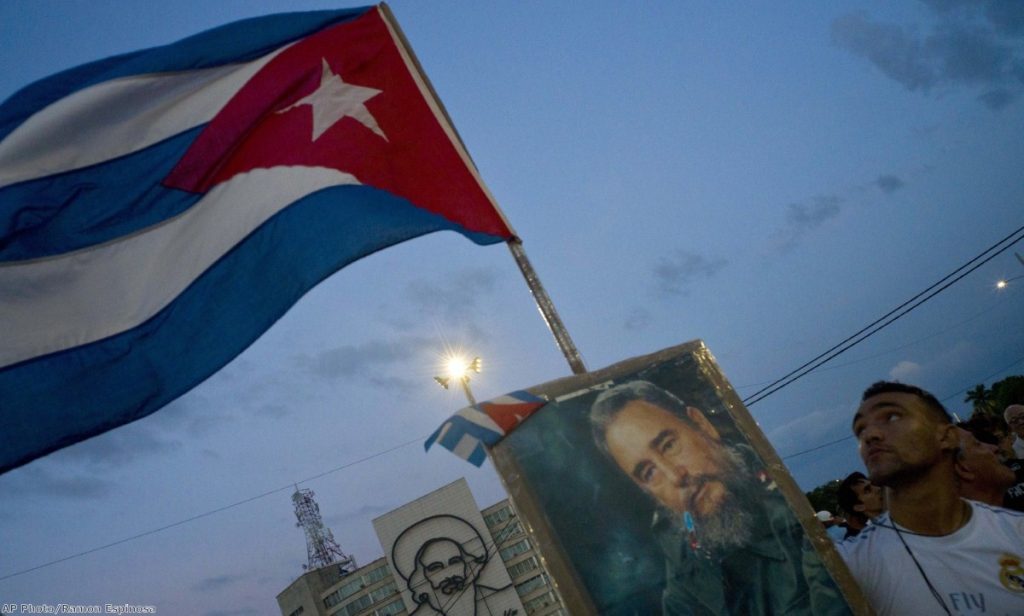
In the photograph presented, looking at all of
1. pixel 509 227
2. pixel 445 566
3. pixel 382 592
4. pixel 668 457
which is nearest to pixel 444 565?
pixel 445 566

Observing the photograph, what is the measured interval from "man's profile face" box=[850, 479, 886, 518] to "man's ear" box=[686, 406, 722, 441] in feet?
8.21

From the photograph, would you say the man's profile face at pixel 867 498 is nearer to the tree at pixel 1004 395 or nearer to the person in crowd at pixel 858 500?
the person in crowd at pixel 858 500

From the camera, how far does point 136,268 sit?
4.79m

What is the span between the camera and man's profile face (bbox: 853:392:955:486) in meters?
3.30

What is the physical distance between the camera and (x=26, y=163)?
4551 millimetres

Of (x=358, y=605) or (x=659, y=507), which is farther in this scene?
(x=358, y=605)

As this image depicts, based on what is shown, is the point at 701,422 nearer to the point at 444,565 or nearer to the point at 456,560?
the point at 456,560

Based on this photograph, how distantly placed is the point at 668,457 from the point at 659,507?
0.83ft

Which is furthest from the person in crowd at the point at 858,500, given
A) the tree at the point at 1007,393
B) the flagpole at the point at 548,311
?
the tree at the point at 1007,393

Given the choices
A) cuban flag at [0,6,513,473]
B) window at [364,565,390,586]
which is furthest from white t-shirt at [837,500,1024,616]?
window at [364,565,390,586]

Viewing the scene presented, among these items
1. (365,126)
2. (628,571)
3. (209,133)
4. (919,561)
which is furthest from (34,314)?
(919,561)

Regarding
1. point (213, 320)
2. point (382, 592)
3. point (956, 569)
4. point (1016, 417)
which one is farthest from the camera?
point (382, 592)

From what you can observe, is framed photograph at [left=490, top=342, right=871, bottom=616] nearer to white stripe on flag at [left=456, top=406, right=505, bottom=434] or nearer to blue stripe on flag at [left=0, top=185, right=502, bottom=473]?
white stripe on flag at [left=456, top=406, right=505, bottom=434]

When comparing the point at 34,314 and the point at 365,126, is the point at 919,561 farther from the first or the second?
the point at 34,314
